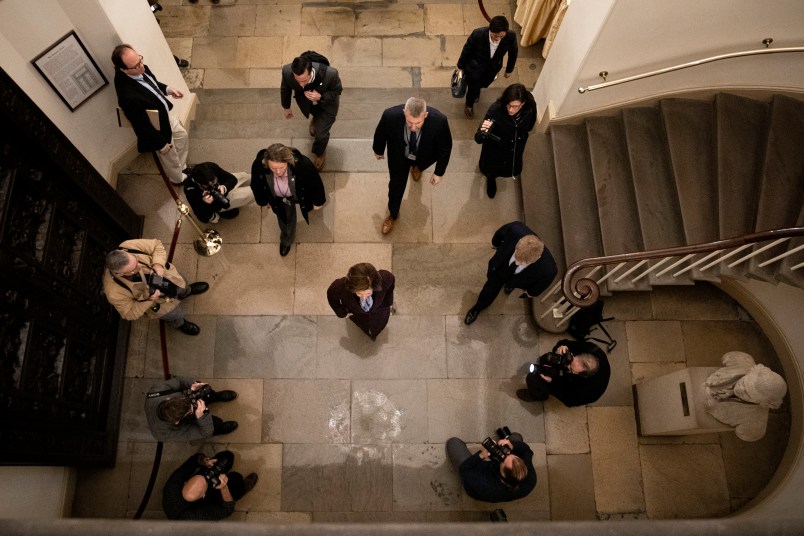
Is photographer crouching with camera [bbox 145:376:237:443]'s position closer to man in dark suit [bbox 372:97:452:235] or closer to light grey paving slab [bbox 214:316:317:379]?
light grey paving slab [bbox 214:316:317:379]

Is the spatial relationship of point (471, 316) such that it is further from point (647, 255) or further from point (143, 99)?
point (143, 99)

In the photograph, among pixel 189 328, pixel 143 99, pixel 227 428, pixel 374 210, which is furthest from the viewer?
pixel 374 210

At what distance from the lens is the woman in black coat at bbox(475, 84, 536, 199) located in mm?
4277

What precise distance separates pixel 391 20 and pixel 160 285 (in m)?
4.58

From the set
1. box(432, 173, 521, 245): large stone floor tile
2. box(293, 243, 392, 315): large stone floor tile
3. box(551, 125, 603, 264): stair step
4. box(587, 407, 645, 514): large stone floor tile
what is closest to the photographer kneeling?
box(293, 243, 392, 315): large stone floor tile

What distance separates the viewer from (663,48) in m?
4.55

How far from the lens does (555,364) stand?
4.03m

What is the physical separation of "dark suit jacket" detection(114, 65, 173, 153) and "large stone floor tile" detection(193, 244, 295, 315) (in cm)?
123

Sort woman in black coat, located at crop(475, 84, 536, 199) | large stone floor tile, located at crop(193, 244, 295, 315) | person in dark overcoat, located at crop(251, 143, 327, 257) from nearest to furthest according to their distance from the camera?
person in dark overcoat, located at crop(251, 143, 327, 257) < woman in black coat, located at crop(475, 84, 536, 199) < large stone floor tile, located at crop(193, 244, 295, 315)

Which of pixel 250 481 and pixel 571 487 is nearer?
pixel 250 481

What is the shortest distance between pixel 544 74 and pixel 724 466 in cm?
447

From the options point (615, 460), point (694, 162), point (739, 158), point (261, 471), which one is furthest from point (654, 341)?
point (261, 471)

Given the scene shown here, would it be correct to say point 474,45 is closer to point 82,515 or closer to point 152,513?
point 152,513

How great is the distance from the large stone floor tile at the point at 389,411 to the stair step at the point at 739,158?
322cm
